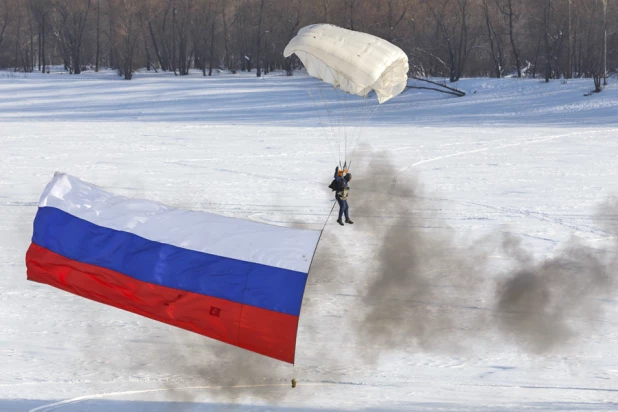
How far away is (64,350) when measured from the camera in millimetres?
8469

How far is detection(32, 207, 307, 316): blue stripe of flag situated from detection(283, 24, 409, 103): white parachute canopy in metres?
6.75

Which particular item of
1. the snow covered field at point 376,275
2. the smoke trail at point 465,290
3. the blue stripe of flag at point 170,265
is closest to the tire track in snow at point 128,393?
the snow covered field at point 376,275

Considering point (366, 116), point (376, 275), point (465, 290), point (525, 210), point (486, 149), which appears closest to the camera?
point (465, 290)

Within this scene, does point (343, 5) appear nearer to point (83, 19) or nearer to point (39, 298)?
point (83, 19)

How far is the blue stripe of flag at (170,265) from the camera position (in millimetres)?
5691

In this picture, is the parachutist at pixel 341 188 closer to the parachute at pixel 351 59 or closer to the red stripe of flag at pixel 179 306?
the parachute at pixel 351 59

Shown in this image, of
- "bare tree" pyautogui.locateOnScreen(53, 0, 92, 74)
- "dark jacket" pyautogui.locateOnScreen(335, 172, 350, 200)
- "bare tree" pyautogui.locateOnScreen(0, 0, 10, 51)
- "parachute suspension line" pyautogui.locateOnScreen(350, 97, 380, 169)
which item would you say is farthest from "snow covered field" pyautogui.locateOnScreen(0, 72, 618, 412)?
"bare tree" pyautogui.locateOnScreen(0, 0, 10, 51)

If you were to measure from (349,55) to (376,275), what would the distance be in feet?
11.4

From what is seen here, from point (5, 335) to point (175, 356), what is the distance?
1962mm

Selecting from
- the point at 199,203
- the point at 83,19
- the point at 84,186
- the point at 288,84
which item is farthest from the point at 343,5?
the point at 84,186

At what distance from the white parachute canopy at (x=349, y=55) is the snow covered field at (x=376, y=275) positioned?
2440 millimetres

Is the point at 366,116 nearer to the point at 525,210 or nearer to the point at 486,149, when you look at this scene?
the point at 486,149

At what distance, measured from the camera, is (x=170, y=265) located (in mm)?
5941

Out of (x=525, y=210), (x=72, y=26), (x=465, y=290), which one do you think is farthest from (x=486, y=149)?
(x=72, y=26)
